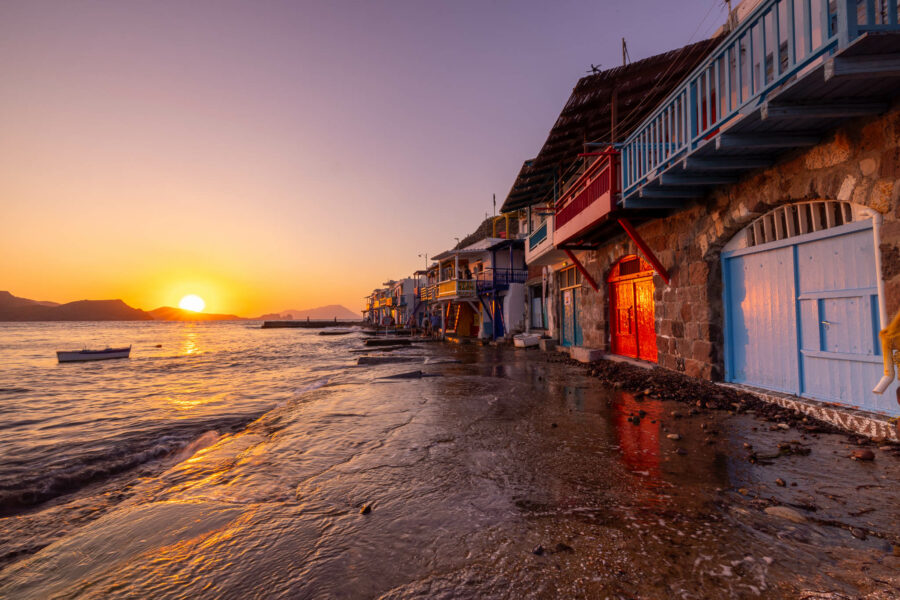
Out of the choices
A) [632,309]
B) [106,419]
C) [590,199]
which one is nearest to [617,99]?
[590,199]

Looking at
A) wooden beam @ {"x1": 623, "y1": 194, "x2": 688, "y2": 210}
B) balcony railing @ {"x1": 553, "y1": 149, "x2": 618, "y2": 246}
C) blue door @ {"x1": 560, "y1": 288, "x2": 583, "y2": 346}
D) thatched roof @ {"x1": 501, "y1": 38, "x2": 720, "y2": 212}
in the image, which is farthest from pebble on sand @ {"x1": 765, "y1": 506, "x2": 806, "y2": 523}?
blue door @ {"x1": 560, "y1": 288, "x2": 583, "y2": 346}

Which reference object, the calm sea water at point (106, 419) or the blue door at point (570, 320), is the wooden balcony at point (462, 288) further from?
the calm sea water at point (106, 419)

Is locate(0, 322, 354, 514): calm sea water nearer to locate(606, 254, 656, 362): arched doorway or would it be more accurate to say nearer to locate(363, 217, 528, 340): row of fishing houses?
locate(606, 254, 656, 362): arched doorway

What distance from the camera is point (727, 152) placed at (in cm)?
550

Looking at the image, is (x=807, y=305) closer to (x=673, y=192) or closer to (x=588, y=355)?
(x=673, y=192)

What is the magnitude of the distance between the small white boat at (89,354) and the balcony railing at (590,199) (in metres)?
33.7

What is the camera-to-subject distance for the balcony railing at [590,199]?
859 cm

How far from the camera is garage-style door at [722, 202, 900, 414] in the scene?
15.4 feet

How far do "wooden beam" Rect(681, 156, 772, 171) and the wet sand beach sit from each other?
359 centimetres

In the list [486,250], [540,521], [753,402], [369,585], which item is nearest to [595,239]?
[753,402]

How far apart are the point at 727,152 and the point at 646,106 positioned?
8216mm

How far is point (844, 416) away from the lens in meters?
4.73

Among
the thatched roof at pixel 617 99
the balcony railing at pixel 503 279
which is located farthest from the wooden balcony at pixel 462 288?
the thatched roof at pixel 617 99

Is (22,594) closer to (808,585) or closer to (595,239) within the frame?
(808,585)
